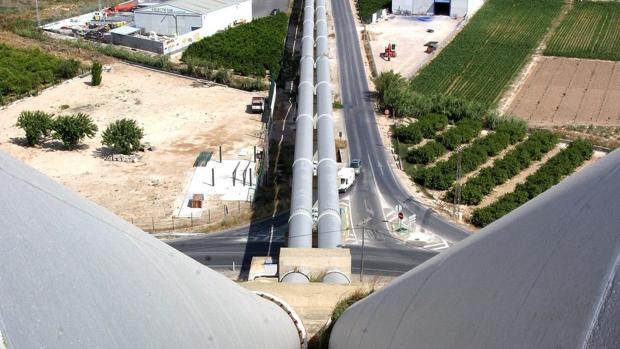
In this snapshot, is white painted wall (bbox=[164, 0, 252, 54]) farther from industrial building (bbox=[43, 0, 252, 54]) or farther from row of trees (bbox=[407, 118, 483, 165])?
row of trees (bbox=[407, 118, 483, 165])

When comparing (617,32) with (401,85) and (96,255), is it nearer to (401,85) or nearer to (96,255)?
(401,85)

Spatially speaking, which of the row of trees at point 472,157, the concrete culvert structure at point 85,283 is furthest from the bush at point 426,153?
the concrete culvert structure at point 85,283

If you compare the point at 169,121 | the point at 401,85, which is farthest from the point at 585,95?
the point at 169,121

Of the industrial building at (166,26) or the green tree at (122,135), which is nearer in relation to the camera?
the green tree at (122,135)

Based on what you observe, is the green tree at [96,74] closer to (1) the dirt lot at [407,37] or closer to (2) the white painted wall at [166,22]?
(2) the white painted wall at [166,22]

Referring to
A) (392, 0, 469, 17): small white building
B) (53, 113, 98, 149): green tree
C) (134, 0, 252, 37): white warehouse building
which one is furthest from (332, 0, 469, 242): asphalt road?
(392, 0, 469, 17): small white building
